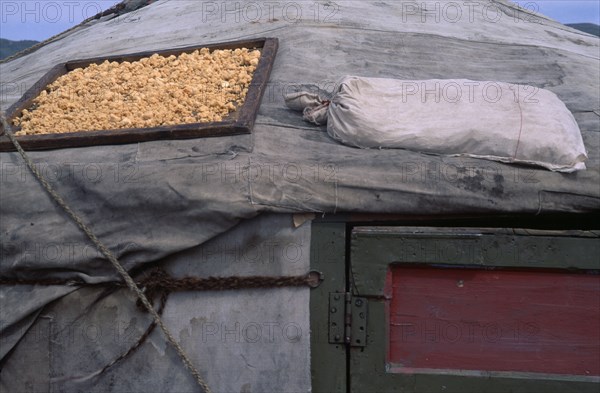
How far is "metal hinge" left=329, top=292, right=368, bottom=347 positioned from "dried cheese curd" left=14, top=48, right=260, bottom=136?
965 mm

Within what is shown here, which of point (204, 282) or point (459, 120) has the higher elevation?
point (459, 120)

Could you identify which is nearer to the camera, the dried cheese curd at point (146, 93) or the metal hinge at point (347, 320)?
the metal hinge at point (347, 320)

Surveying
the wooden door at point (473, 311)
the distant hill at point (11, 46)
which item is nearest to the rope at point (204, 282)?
the wooden door at point (473, 311)

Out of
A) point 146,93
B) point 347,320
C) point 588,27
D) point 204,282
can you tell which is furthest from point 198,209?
point 588,27

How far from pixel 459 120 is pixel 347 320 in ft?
2.85

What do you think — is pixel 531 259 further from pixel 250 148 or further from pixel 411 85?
pixel 250 148

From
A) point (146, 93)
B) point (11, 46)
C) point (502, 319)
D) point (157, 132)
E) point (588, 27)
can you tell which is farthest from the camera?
point (11, 46)

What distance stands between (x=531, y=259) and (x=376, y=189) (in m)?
0.61

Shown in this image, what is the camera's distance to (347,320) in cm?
272

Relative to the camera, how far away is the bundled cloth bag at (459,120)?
8.93 ft

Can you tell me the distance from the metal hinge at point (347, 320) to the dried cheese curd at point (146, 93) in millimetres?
965

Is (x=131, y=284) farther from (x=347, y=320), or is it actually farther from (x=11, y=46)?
(x=11, y=46)

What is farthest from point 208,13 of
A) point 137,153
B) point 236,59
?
point 137,153

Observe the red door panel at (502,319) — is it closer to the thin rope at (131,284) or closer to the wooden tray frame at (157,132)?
the thin rope at (131,284)
